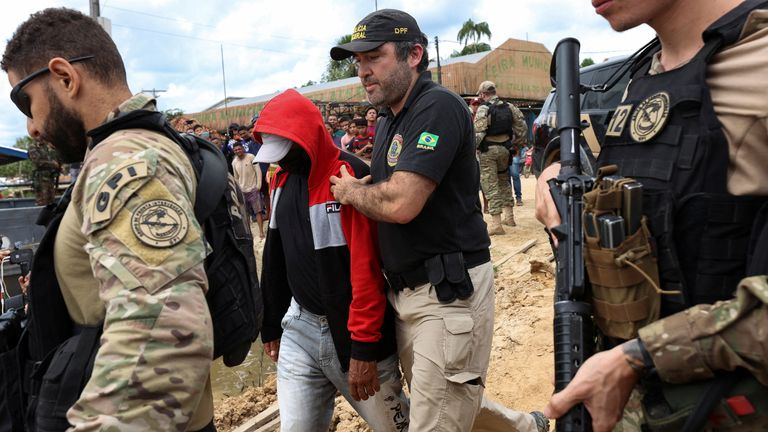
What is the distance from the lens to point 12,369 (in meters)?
1.52

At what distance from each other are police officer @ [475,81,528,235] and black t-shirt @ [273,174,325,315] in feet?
16.3

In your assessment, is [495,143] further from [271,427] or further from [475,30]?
[475,30]

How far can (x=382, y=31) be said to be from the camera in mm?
2275

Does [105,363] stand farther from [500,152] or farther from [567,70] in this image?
[500,152]

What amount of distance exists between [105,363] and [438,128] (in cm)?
139

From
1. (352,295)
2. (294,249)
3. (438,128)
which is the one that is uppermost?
(438,128)

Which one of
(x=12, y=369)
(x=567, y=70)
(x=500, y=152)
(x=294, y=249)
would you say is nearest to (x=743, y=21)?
(x=567, y=70)

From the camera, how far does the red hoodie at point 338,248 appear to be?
88.7 inches

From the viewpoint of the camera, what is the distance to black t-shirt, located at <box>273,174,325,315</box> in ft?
8.01

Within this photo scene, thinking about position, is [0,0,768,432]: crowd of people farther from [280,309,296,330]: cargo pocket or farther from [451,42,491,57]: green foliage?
[451,42,491,57]: green foliage

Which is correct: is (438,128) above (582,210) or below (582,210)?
above

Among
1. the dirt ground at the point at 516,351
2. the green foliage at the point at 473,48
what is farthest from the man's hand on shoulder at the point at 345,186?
the green foliage at the point at 473,48

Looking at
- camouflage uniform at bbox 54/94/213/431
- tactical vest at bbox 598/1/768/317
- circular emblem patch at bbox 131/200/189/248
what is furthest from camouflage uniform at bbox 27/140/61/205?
tactical vest at bbox 598/1/768/317

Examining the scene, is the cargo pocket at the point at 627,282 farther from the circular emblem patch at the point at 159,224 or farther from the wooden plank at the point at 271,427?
the wooden plank at the point at 271,427
